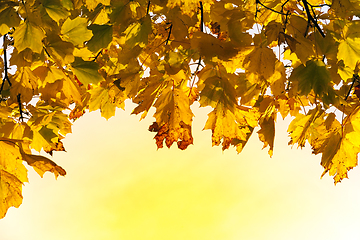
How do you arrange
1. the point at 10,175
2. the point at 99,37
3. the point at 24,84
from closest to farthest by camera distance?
the point at 10,175
the point at 99,37
the point at 24,84

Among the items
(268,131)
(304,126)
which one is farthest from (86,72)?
(304,126)

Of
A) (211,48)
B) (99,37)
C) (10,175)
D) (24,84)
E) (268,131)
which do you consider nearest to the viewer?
(211,48)

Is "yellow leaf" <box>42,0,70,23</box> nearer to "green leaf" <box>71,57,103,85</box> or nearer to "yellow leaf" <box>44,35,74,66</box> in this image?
"yellow leaf" <box>44,35,74,66</box>

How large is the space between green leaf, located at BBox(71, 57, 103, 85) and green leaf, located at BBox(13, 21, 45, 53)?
0.77ft

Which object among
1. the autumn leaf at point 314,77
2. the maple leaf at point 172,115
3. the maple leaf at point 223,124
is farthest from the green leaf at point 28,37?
the autumn leaf at point 314,77

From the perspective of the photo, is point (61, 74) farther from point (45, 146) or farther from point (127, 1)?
point (45, 146)

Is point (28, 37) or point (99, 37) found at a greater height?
point (99, 37)

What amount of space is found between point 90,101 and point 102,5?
0.54m

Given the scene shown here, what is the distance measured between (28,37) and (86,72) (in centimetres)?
28

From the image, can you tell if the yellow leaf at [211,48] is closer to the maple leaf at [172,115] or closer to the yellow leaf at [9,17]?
the maple leaf at [172,115]

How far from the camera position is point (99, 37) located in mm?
1243

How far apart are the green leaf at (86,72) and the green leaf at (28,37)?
→ 0.24m

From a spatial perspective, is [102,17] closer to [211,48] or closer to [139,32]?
[139,32]

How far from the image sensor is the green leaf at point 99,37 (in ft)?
4.07
